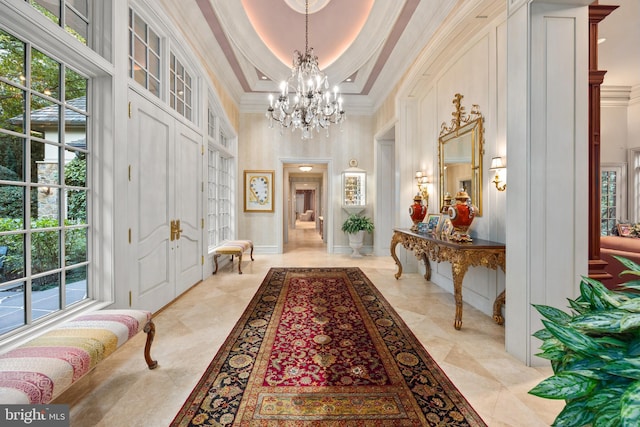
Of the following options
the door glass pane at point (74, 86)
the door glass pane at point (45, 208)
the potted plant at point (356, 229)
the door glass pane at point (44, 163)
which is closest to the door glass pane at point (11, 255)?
the door glass pane at point (45, 208)

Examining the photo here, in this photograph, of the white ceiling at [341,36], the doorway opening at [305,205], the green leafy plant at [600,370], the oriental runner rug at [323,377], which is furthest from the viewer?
the doorway opening at [305,205]

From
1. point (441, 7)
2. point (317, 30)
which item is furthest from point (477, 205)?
point (317, 30)

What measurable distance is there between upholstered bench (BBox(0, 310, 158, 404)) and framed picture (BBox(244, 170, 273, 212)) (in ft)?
16.1

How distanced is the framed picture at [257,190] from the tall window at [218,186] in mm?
444

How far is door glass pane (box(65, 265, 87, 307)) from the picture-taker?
2.09m

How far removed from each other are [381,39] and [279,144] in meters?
3.31

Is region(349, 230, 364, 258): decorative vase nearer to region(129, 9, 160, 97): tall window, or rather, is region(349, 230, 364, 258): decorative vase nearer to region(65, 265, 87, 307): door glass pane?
region(129, 9, 160, 97): tall window

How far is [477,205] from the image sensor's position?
10.7 ft

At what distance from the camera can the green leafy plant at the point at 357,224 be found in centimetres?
638

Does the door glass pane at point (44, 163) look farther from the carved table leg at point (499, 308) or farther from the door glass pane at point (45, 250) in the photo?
the carved table leg at point (499, 308)

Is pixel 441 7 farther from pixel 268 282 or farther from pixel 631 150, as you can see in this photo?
pixel 631 150

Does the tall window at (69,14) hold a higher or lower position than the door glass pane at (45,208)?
higher

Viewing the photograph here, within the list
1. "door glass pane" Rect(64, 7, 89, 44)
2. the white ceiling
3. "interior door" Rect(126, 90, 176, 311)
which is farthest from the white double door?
the white ceiling

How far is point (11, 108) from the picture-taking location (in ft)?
5.41
